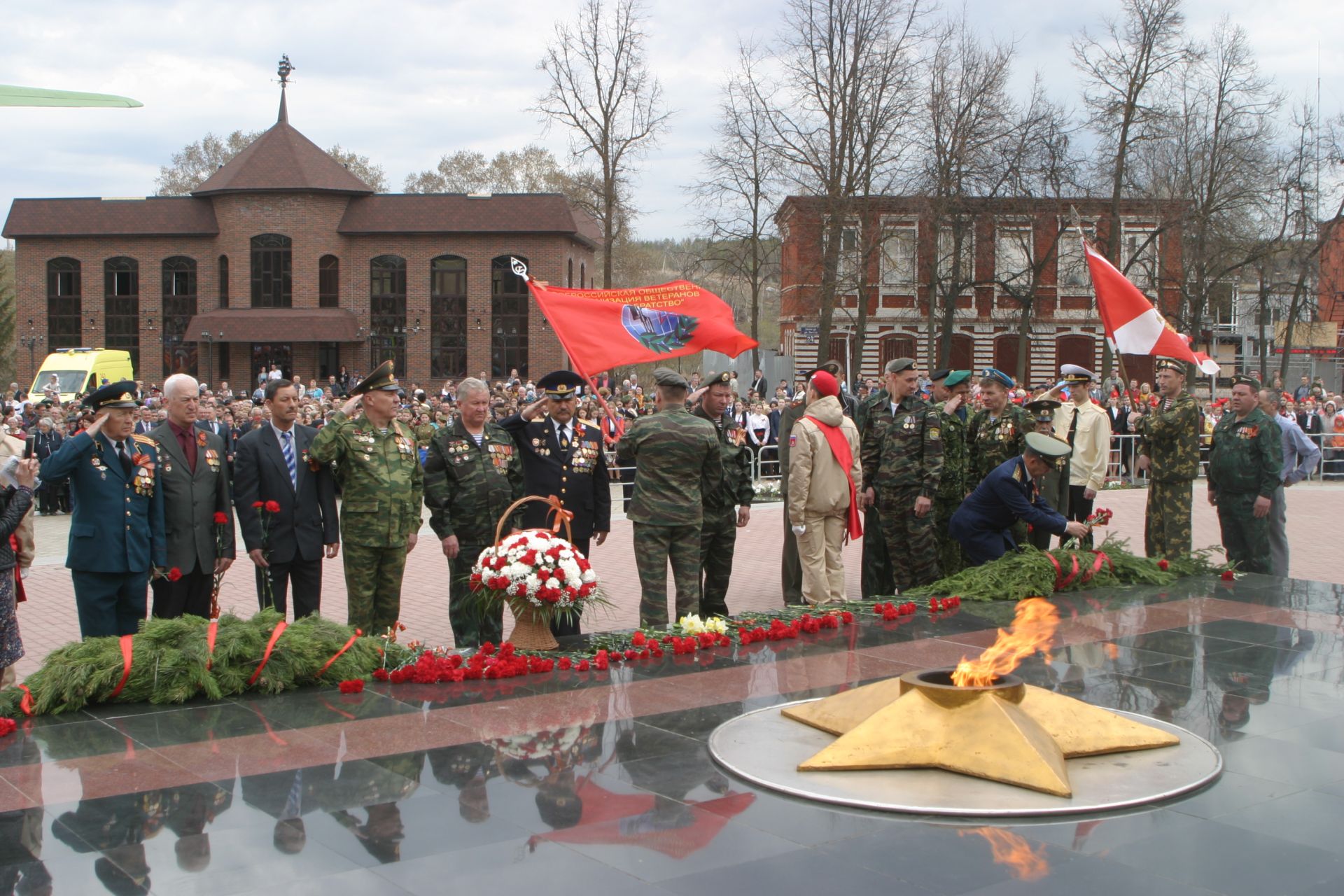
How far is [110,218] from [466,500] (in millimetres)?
51569

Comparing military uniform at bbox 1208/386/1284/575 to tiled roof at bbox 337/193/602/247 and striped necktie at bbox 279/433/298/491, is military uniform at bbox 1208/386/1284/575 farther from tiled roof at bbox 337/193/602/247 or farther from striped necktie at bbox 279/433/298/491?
tiled roof at bbox 337/193/602/247

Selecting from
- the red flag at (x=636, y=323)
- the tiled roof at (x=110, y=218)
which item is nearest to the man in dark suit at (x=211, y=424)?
the red flag at (x=636, y=323)

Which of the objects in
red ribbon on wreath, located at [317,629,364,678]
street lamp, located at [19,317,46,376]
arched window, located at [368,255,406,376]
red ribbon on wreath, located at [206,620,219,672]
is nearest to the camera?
red ribbon on wreath, located at [206,620,219,672]

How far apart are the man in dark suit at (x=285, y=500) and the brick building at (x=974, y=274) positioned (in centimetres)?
3060

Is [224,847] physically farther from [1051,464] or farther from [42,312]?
[42,312]

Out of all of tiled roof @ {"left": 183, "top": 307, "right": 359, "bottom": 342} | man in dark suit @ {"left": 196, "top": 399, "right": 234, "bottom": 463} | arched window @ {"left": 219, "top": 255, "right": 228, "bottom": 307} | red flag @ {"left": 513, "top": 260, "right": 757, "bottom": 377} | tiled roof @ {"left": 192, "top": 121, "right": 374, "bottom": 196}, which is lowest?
man in dark suit @ {"left": 196, "top": 399, "right": 234, "bottom": 463}

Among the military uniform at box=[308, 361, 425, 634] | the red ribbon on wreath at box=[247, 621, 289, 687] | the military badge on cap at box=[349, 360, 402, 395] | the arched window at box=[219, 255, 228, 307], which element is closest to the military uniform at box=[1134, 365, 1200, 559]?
the military uniform at box=[308, 361, 425, 634]

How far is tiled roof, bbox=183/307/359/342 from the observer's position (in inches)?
2035

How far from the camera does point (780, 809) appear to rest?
16.0 feet

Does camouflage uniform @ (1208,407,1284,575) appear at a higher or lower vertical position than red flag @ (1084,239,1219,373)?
lower

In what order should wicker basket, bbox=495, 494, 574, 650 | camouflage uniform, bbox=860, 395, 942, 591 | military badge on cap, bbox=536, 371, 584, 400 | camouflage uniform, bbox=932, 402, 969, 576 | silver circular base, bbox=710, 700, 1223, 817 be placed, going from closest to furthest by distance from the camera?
silver circular base, bbox=710, 700, 1223, 817, wicker basket, bbox=495, 494, 574, 650, military badge on cap, bbox=536, 371, 584, 400, camouflage uniform, bbox=860, 395, 942, 591, camouflage uniform, bbox=932, 402, 969, 576

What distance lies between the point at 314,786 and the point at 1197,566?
8188 millimetres

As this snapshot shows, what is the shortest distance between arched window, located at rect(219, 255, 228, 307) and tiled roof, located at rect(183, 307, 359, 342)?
102cm

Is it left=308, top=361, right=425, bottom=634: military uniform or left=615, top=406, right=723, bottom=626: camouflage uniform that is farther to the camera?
left=615, top=406, right=723, bottom=626: camouflage uniform
